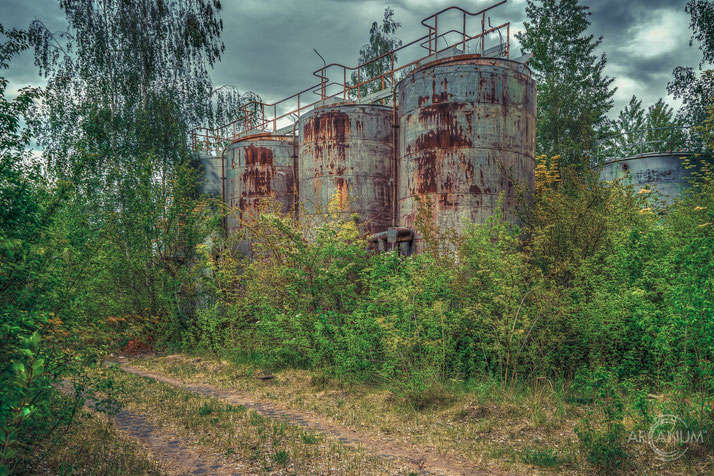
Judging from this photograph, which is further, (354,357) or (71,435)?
(354,357)

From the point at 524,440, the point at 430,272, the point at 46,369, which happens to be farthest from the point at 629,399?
the point at 46,369

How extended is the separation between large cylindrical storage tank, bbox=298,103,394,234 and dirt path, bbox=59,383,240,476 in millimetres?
8230

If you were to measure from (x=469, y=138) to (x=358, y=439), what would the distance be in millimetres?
8412

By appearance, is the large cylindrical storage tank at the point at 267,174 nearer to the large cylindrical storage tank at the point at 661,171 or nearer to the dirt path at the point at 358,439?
the dirt path at the point at 358,439

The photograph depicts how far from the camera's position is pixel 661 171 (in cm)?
2000

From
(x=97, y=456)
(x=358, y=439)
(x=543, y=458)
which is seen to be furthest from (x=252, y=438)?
(x=543, y=458)

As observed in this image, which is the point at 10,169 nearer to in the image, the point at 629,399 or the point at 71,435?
the point at 71,435

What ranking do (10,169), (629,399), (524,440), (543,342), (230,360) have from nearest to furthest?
(10,169), (524,440), (629,399), (543,342), (230,360)

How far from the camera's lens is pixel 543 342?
9031 mm

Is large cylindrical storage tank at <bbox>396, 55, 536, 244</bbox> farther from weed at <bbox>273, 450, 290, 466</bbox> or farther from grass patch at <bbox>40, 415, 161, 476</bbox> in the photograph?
grass patch at <bbox>40, 415, 161, 476</bbox>

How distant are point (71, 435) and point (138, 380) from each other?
4731 mm

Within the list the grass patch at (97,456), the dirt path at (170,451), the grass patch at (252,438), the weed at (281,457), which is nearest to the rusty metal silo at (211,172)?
the grass patch at (252,438)

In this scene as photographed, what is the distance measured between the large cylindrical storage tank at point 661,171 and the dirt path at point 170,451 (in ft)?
59.9

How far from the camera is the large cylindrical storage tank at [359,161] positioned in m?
15.1
